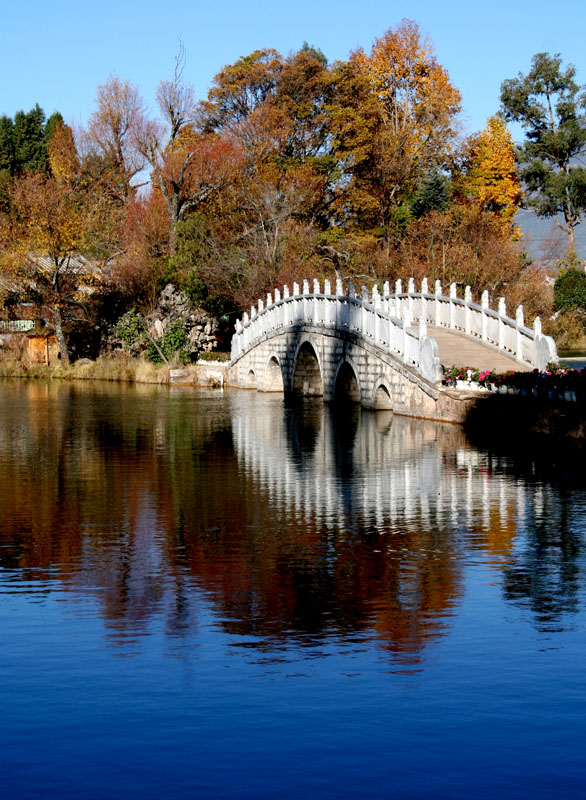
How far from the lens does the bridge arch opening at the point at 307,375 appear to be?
1591 inches

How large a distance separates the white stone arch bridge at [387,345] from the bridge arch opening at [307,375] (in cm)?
4

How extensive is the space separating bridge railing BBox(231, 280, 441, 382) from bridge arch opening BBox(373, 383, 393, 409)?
141 cm

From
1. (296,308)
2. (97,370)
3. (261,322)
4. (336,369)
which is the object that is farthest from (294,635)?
(97,370)

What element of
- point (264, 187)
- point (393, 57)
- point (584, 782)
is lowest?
point (584, 782)

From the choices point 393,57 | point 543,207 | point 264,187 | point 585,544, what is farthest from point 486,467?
point 543,207

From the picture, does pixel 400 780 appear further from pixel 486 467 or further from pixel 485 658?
pixel 486 467

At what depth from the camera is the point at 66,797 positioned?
6641 mm

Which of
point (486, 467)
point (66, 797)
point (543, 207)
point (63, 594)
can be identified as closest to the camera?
point (66, 797)

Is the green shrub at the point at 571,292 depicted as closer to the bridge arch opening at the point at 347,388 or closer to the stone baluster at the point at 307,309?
the stone baluster at the point at 307,309

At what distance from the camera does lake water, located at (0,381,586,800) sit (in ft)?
23.1

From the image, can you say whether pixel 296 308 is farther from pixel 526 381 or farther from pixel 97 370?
pixel 526 381

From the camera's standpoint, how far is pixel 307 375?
134ft

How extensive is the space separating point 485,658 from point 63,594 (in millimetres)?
4354

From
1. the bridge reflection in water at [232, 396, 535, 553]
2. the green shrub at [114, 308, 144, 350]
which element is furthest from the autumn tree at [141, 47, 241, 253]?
the bridge reflection in water at [232, 396, 535, 553]
